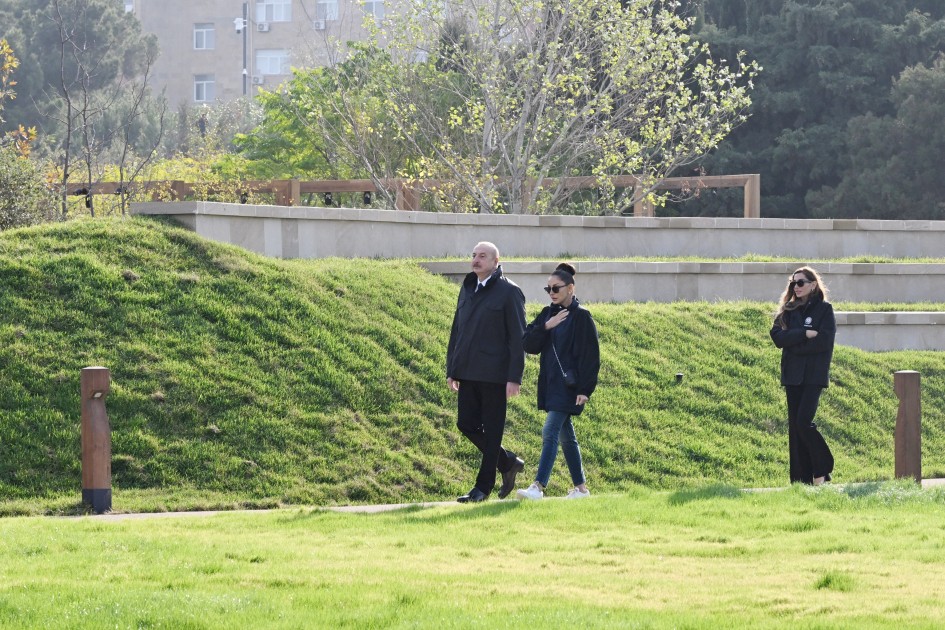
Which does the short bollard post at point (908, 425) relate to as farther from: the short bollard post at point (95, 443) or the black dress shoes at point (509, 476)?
the short bollard post at point (95, 443)

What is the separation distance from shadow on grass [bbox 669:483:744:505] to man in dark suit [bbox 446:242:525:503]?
1266 mm

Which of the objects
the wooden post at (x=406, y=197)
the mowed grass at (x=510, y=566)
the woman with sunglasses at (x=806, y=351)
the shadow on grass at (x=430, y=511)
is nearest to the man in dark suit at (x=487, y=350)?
the shadow on grass at (x=430, y=511)

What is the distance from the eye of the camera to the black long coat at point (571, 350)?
9.56 m

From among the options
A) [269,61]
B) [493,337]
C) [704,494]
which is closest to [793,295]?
[704,494]

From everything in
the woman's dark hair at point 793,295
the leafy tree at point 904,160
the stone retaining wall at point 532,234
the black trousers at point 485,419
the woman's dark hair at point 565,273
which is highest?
the leafy tree at point 904,160

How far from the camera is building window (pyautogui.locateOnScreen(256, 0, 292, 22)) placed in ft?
245

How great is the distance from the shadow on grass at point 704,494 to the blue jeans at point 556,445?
29.2 inches

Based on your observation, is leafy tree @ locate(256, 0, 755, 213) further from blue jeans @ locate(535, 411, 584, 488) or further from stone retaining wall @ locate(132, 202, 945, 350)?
blue jeans @ locate(535, 411, 584, 488)

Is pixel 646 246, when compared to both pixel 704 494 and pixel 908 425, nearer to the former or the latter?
pixel 908 425

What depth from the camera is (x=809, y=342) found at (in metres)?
10.3

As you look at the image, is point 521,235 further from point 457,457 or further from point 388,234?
point 457,457

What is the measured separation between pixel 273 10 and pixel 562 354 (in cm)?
6833

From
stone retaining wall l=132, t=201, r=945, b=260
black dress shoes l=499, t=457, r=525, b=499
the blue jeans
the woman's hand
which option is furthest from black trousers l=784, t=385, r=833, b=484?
stone retaining wall l=132, t=201, r=945, b=260

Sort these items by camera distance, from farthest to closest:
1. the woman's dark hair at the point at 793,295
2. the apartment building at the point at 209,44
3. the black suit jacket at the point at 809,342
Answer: the apartment building at the point at 209,44, the woman's dark hair at the point at 793,295, the black suit jacket at the point at 809,342
